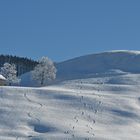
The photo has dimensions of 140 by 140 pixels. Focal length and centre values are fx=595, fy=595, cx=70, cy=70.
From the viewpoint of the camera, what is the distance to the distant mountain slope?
349ft

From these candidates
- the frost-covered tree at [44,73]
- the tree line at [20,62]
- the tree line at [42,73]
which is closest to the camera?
the frost-covered tree at [44,73]

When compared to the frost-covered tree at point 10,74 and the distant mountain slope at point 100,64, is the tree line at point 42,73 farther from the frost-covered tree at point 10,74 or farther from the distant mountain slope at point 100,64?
the distant mountain slope at point 100,64

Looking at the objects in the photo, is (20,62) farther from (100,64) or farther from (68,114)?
(68,114)

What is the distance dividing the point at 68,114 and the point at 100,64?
58.4 meters

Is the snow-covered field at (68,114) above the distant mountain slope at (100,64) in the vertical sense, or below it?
below

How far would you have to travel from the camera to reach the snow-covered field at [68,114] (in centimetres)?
4659

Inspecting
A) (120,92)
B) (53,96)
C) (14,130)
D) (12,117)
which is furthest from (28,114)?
(120,92)

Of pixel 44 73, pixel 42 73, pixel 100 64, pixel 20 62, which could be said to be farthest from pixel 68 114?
pixel 20 62

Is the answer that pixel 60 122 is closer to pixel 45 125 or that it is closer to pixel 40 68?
pixel 45 125

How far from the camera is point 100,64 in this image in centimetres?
11212

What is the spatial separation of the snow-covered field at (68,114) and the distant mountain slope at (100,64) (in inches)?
1363

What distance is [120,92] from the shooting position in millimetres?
70812

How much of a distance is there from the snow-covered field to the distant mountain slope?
114ft

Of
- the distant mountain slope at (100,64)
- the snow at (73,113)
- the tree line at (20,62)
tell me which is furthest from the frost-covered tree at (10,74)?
the tree line at (20,62)
